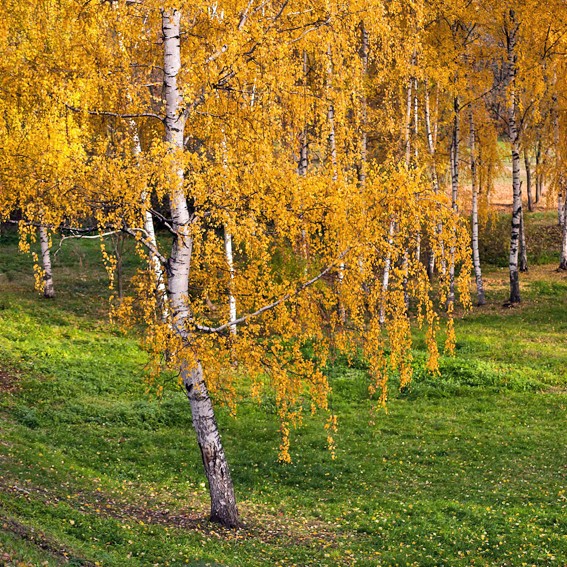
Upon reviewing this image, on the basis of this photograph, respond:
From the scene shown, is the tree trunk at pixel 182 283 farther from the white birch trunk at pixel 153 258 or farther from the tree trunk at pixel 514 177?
the tree trunk at pixel 514 177

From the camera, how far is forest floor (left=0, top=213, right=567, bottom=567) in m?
11.7

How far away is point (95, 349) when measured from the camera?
24875 millimetres

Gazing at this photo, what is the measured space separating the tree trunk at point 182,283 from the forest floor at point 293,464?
65cm

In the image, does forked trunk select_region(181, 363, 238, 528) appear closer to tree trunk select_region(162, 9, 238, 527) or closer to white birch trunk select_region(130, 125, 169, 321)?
tree trunk select_region(162, 9, 238, 527)

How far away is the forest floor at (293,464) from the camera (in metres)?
11.7

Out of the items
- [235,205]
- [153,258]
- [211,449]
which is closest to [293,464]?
[211,449]

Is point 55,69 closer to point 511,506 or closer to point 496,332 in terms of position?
point 511,506

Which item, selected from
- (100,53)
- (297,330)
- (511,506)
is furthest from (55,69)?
(511,506)

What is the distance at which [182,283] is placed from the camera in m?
12.0

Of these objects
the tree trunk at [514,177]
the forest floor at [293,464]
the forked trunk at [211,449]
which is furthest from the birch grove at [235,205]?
the tree trunk at [514,177]

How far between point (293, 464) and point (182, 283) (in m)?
6.62

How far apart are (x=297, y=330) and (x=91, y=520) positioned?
4319 mm

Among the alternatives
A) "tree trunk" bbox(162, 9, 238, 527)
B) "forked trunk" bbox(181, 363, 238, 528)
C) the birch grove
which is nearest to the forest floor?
"forked trunk" bbox(181, 363, 238, 528)

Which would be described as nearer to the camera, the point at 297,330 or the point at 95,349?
the point at 297,330
